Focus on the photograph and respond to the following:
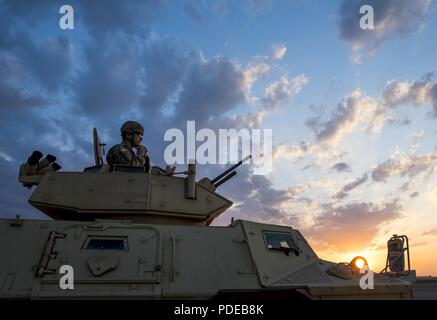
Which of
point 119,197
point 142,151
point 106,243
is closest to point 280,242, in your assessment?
point 106,243

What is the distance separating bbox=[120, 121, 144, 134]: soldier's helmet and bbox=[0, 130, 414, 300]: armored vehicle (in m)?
1.93

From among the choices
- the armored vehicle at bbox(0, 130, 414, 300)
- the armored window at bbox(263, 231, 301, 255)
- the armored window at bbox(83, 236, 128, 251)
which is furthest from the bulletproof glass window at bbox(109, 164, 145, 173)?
the armored window at bbox(263, 231, 301, 255)

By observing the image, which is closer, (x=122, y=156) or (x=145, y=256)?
(x=145, y=256)

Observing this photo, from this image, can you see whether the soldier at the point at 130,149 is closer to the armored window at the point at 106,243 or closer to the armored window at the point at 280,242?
the armored window at the point at 106,243

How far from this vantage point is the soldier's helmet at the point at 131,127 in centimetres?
952

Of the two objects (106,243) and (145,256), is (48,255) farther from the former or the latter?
(145,256)

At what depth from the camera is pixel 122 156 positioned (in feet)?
29.2

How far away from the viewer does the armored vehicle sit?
5.59 m

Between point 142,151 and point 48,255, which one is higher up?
point 142,151

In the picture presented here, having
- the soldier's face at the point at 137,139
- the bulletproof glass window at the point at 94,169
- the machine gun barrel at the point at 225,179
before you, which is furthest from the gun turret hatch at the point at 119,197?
the machine gun barrel at the point at 225,179

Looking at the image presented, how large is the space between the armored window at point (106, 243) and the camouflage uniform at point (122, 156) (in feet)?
9.46

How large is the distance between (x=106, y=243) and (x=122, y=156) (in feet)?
10.1

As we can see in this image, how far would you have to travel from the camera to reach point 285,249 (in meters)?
6.77

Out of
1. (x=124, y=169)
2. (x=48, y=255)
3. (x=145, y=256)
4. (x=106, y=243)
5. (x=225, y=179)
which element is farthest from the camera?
(x=225, y=179)
